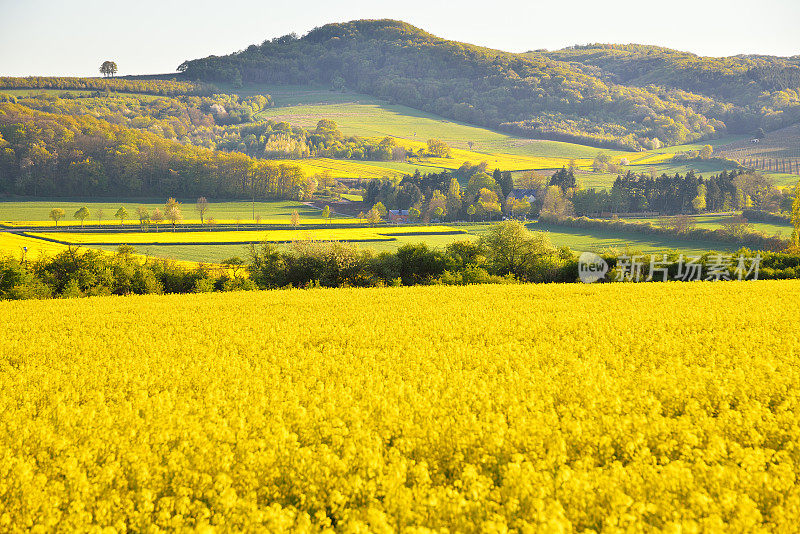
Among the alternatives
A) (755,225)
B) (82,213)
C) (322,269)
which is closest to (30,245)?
(82,213)

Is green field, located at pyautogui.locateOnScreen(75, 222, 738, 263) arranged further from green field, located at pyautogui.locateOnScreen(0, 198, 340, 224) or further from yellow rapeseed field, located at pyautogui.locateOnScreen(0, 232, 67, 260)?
green field, located at pyautogui.locateOnScreen(0, 198, 340, 224)

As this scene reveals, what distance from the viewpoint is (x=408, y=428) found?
8.98 meters

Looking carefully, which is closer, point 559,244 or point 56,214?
point 559,244

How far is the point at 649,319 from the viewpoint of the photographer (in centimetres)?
2031

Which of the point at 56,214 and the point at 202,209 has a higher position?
the point at 202,209

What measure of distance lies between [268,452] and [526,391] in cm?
545

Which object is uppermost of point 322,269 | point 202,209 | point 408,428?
point 408,428

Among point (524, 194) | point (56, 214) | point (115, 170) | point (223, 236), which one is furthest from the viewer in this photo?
point (524, 194)

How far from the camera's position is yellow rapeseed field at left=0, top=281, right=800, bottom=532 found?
6719mm

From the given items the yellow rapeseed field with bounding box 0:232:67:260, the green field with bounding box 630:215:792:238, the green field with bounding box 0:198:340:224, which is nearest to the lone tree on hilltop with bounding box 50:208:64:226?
the green field with bounding box 0:198:340:224

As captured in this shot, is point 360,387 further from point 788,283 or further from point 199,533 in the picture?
point 788,283

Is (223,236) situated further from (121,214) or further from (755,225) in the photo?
(755,225)

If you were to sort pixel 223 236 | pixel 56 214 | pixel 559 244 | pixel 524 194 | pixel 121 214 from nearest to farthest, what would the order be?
1. pixel 223 236
2. pixel 559 244
3. pixel 56 214
4. pixel 121 214
5. pixel 524 194

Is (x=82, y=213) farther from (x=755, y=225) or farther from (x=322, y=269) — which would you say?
(x=755, y=225)
